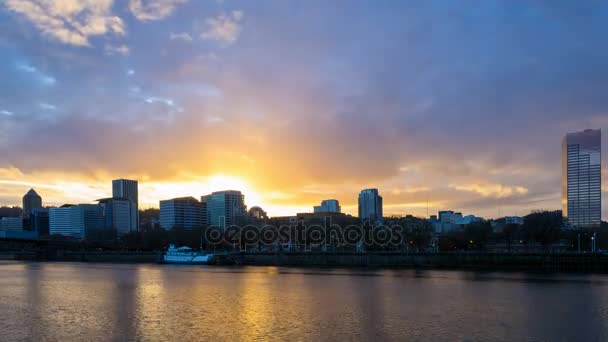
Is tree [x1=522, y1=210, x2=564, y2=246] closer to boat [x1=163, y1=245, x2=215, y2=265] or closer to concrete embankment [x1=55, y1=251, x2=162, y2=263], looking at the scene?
boat [x1=163, y1=245, x2=215, y2=265]

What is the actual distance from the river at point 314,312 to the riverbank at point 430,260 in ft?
79.6

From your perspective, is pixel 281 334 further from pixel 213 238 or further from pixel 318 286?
pixel 213 238

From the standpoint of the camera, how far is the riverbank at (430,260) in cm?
8006

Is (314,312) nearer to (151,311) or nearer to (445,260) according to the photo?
(151,311)

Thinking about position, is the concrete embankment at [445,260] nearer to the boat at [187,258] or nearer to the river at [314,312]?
the boat at [187,258]

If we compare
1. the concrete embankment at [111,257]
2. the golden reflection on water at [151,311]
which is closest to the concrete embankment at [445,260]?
the concrete embankment at [111,257]

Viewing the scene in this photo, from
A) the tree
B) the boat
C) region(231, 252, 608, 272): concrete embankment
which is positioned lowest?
the boat

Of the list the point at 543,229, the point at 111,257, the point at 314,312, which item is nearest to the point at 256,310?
the point at 314,312

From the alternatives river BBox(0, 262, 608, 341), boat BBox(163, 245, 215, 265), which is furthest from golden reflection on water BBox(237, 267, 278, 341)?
boat BBox(163, 245, 215, 265)

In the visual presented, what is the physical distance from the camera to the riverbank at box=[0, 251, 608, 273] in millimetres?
80062

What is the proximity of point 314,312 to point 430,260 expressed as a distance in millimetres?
60533

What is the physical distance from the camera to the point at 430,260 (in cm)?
9350

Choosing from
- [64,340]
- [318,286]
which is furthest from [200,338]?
[318,286]

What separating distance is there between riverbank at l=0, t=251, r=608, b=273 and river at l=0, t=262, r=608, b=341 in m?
24.3
